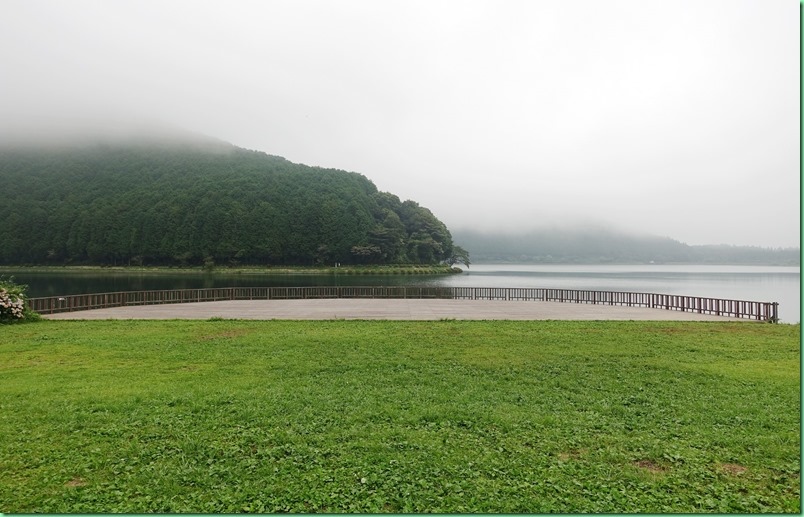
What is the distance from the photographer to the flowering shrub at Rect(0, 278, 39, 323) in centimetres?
1677

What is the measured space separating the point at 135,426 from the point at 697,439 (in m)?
7.47

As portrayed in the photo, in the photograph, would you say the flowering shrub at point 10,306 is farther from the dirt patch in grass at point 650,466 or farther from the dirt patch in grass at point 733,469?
the dirt patch in grass at point 733,469

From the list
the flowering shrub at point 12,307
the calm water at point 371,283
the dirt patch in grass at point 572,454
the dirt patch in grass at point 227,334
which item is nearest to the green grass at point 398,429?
the dirt patch in grass at point 572,454

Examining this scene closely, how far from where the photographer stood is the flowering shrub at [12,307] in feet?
55.0

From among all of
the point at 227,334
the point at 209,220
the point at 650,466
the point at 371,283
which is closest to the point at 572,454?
the point at 650,466

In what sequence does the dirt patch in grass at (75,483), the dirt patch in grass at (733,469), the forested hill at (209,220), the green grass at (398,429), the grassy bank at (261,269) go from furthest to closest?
the forested hill at (209,220), the grassy bank at (261,269), the dirt patch in grass at (733,469), the dirt patch in grass at (75,483), the green grass at (398,429)

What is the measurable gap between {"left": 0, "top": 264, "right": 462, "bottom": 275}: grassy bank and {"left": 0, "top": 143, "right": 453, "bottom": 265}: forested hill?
2745 millimetres

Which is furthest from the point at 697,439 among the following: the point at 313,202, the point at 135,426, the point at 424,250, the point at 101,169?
the point at 101,169

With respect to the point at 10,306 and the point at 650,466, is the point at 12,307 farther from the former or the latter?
the point at 650,466

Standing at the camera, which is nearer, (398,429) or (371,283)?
(398,429)

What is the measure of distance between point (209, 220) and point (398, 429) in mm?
112041

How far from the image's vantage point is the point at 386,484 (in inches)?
176

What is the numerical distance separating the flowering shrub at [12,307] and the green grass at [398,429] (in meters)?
6.94

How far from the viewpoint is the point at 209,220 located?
10706cm
